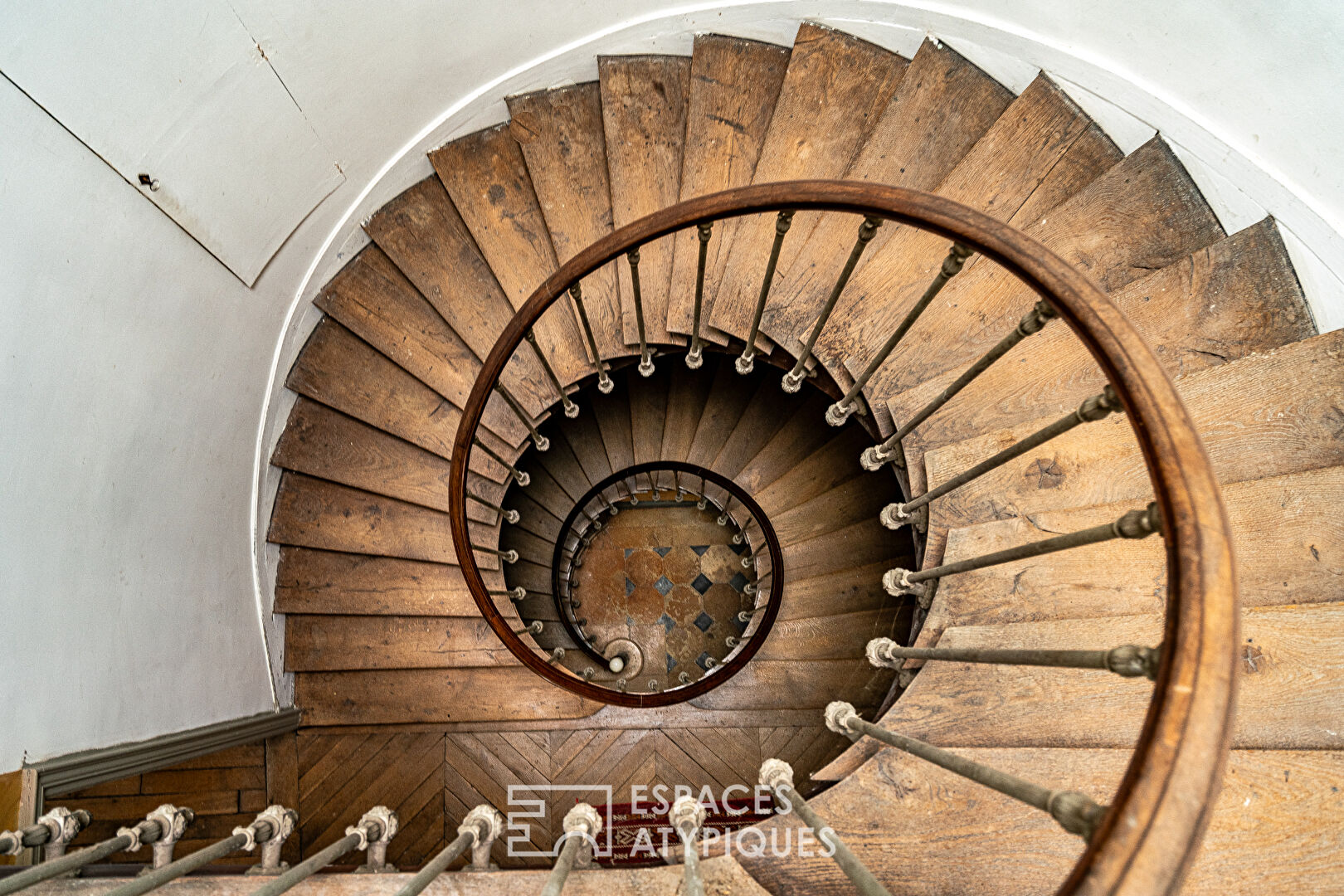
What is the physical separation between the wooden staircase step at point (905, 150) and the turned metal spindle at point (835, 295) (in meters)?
0.12

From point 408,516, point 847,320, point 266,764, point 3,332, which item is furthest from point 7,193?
point 266,764

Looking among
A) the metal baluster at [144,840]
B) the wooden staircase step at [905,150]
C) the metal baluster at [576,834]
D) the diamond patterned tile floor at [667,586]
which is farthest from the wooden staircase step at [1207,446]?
the diamond patterned tile floor at [667,586]

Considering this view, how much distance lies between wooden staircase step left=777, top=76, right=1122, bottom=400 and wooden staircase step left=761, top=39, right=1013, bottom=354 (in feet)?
0.11

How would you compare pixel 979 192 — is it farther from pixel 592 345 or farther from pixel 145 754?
pixel 145 754

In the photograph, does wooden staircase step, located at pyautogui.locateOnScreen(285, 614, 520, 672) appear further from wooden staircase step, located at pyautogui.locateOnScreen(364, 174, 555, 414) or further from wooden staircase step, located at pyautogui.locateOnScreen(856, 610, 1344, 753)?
wooden staircase step, located at pyautogui.locateOnScreen(856, 610, 1344, 753)

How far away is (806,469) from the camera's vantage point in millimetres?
4000

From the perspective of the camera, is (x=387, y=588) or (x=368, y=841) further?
(x=387, y=588)

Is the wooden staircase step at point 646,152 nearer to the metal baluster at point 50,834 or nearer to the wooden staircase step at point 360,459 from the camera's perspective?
the wooden staircase step at point 360,459

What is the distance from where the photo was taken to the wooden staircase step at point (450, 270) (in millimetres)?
3139

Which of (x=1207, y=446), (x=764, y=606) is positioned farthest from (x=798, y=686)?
(x=1207, y=446)

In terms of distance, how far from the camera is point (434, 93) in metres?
3.01

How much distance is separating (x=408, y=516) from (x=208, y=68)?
1.94m

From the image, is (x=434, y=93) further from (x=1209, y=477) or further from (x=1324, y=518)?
(x=1324, y=518)

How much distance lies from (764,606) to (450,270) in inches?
101
